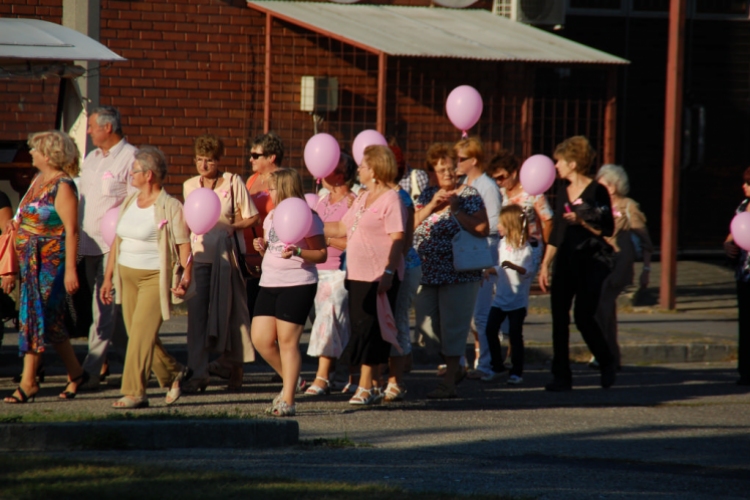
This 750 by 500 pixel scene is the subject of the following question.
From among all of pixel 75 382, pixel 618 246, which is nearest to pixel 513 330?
pixel 618 246

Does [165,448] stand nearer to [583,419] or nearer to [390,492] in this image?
[390,492]

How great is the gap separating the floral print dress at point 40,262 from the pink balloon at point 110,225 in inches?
13.2

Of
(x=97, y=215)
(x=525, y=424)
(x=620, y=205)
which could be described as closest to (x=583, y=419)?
(x=525, y=424)

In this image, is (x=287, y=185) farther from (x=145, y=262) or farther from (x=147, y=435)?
(x=147, y=435)

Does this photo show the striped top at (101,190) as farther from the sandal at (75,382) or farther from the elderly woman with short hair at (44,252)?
the sandal at (75,382)

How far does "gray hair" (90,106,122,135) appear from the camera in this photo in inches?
352

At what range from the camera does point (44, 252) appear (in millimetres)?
8305

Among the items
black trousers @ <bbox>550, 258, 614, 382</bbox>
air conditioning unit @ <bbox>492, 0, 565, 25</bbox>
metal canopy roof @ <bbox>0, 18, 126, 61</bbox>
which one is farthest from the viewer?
air conditioning unit @ <bbox>492, 0, 565, 25</bbox>

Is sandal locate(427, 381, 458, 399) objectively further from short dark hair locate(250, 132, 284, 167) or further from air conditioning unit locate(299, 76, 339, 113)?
air conditioning unit locate(299, 76, 339, 113)

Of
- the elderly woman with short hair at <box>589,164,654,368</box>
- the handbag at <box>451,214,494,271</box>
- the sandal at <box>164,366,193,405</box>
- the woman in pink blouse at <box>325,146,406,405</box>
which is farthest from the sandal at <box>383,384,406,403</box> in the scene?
the elderly woman with short hair at <box>589,164,654,368</box>

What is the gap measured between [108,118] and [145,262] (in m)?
1.51

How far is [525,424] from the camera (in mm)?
7965

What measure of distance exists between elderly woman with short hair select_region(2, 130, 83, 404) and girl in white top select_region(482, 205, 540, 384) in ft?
12.0

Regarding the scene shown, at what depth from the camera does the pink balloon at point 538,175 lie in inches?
397
